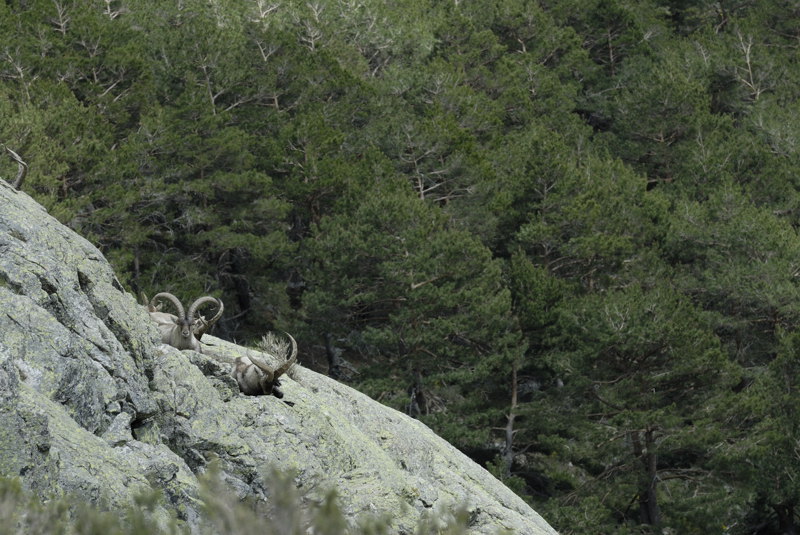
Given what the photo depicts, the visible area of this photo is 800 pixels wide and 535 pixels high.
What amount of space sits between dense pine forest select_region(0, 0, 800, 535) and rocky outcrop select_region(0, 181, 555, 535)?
1335 cm

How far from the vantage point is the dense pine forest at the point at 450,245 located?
27.3m

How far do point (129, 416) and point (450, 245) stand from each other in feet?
65.5

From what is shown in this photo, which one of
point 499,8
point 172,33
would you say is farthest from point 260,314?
point 499,8

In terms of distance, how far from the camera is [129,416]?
942cm

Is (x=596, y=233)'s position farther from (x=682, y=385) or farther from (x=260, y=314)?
(x=260, y=314)

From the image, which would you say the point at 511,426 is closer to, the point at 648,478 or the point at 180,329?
the point at 648,478

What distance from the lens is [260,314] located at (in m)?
30.6

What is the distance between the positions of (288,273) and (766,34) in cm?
3092

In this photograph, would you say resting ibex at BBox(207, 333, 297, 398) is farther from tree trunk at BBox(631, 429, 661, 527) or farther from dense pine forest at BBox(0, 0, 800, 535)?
tree trunk at BBox(631, 429, 661, 527)

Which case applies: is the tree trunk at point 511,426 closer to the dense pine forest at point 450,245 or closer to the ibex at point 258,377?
the dense pine forest at point 450,245

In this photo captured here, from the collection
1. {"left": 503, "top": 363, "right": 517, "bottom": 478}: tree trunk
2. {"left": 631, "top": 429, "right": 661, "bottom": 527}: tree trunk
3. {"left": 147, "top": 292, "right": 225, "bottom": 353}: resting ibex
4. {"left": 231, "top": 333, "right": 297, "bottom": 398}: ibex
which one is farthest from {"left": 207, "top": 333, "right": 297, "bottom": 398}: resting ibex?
{"left": 631, "top": 429, "right": 661, "bottom": 527}: tree trunk

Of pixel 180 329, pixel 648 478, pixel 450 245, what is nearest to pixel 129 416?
pixel 180 329

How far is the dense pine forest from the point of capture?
27266 millimetres

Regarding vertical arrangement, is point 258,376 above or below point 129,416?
below
